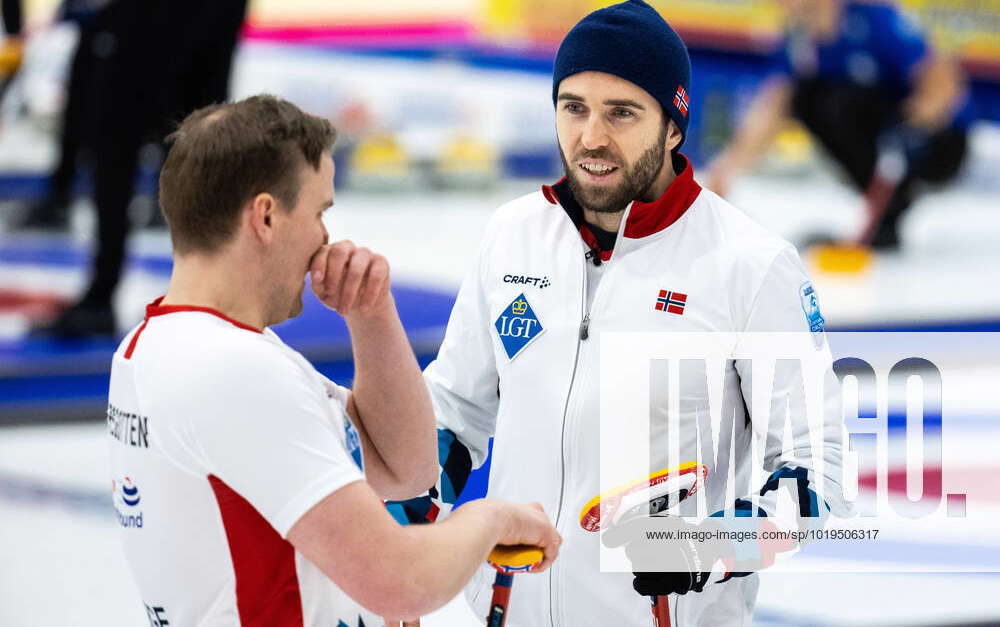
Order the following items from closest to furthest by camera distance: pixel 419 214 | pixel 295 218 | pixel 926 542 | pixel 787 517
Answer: pixel 295 218
pixel 787 517
pixel 926 542
pixel 419 214

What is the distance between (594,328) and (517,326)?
156 millimetres

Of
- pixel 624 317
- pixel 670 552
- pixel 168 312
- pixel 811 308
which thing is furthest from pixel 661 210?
pixel 168 312

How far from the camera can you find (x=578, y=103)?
2406 mm

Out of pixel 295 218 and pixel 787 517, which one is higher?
pixel 295 218

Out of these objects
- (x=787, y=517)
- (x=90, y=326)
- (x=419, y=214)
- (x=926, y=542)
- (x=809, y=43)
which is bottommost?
(x=926, y=542)

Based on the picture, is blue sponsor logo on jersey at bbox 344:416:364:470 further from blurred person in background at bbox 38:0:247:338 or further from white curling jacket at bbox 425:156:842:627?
blurred person in background at bbox 38:0:247:338

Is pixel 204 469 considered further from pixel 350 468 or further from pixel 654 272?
pixel 654 272

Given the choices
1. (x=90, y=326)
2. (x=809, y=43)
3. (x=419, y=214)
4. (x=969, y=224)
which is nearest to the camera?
(x=90, y=326)

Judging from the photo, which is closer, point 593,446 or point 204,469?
point 204,469

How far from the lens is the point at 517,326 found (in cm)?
241

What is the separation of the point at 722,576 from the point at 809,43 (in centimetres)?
875

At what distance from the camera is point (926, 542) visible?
14.7 ft

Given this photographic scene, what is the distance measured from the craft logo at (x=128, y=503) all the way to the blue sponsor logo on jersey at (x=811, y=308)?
114 cm

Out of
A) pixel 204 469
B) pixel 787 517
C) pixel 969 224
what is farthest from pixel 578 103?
pixel 969 224
